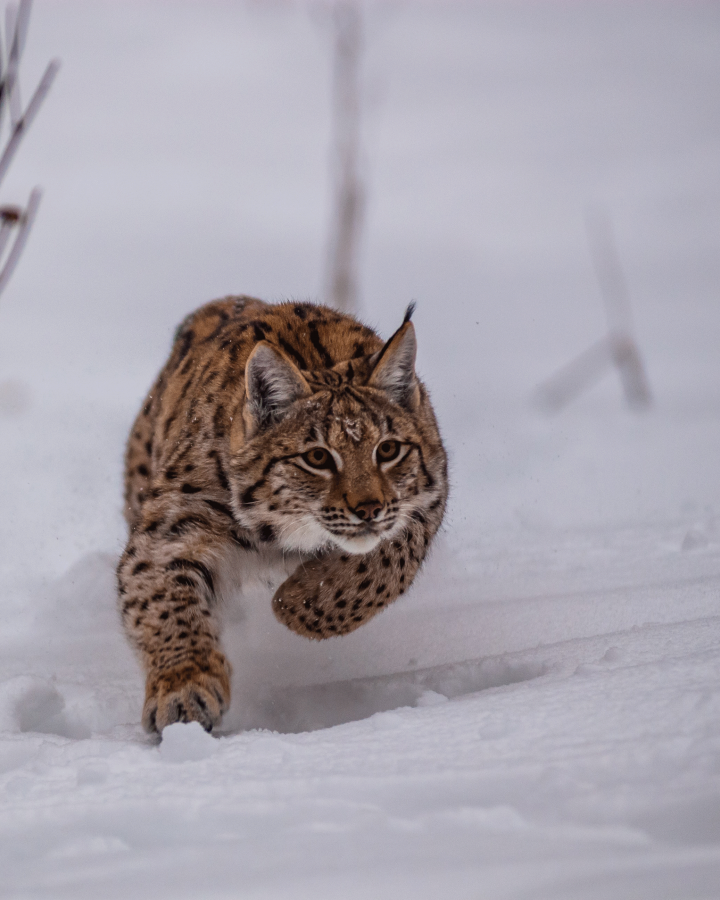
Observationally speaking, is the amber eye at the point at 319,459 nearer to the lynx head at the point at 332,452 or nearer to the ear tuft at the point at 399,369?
the lynx head at the point at 332,452

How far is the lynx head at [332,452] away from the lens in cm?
329

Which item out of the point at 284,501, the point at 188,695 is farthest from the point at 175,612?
the point at 284,501

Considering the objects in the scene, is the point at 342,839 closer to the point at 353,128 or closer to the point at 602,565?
the point at 602,565

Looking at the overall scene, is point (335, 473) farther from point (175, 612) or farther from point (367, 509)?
point (175, 612)

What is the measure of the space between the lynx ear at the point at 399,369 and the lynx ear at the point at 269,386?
10.4 inches

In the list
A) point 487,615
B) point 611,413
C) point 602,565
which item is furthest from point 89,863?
point 611,413

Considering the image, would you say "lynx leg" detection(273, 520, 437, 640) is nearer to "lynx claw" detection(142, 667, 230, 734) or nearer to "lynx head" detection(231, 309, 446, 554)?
"lynx head" detection(231, 309, 446, 554)

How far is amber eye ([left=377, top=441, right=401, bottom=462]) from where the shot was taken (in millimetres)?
3416

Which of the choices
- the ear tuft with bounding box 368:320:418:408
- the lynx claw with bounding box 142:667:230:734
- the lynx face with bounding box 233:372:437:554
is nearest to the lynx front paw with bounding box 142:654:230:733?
the lynx claw with bounding box 142:667:230:734

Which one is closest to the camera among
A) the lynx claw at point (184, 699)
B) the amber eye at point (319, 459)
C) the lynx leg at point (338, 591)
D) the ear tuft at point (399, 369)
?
the lynx claw at point (184, 699)

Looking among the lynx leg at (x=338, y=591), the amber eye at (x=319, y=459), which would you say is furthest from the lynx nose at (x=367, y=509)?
the lynx leg at (x=338, y=591)

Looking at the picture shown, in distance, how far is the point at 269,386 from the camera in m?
3.46

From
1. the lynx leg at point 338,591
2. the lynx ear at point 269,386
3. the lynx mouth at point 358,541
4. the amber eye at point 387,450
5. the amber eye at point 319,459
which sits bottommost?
the lynx leg at point 338,591

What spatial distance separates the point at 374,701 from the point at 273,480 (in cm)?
79
